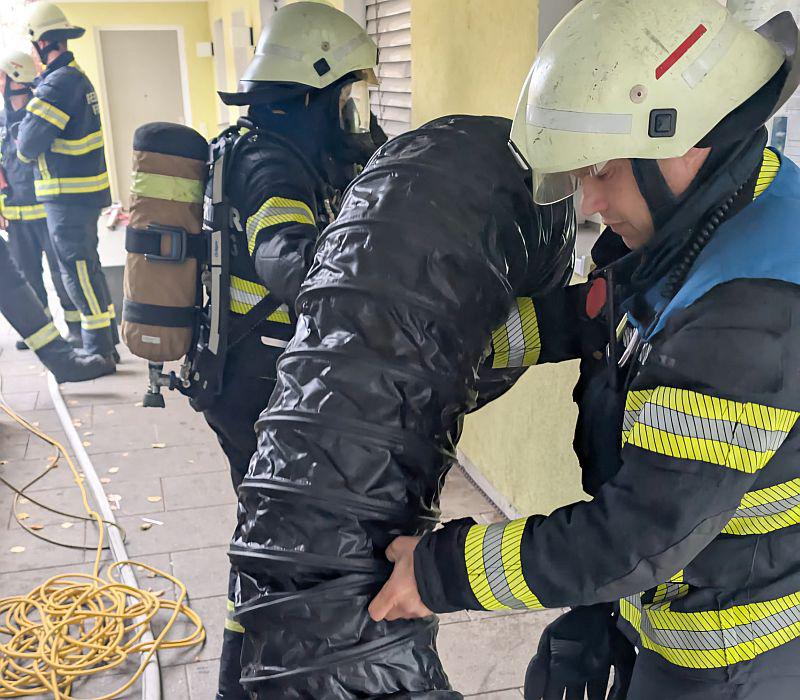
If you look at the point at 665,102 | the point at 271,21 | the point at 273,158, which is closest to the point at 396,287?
the point at 665,102

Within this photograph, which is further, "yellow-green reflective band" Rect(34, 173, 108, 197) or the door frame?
the door frame

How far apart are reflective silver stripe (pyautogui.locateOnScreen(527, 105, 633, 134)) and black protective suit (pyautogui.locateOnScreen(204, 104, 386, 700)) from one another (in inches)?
33.3

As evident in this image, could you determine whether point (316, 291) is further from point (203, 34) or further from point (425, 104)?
point (203, 34)

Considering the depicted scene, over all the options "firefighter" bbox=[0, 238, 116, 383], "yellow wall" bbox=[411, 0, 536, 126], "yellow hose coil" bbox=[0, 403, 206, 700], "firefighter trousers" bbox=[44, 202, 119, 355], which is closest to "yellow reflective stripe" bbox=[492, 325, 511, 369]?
"yellow wall" bbox=[411, 0, 536, 126]

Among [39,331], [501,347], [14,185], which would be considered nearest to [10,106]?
[14,185]

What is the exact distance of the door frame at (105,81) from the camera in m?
11.4

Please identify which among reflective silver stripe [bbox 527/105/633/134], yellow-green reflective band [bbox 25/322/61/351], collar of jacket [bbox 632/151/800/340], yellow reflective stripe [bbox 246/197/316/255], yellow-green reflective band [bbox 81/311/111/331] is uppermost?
reflective silver stripe [bbox 527/105/633/134]

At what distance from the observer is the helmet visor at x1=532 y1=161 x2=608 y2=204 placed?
1203mm

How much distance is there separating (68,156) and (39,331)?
117 centimetres

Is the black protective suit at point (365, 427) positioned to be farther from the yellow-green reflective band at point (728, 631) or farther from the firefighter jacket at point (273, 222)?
the firefighter jacket at point (273, 222)

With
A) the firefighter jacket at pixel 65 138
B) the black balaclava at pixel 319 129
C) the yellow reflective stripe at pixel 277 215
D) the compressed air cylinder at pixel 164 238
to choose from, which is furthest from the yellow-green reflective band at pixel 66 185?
the yellow reflective stripe at pixel 277 215

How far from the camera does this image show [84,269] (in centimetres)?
539

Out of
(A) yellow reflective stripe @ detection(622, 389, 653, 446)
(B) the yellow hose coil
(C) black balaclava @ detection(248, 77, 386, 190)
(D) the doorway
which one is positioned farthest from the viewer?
(D) the doorway

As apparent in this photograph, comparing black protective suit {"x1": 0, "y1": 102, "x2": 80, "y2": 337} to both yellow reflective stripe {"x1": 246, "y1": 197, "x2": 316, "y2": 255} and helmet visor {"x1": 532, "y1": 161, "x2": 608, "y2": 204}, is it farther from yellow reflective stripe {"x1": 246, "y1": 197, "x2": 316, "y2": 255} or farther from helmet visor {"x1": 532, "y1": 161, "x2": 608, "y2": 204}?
helmet visor {"x1": 532, "y1": 161, "x2": 608, "y2": 204}
